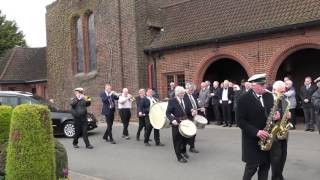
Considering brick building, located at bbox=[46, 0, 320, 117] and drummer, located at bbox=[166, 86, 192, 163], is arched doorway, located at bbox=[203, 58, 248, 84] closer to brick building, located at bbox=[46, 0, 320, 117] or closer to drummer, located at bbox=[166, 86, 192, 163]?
brick building, located at bbox=[46, 0, 320, 117]

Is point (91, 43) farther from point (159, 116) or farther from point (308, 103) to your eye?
Result: point (159, 116)

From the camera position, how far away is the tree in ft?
152

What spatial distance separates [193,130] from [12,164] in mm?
5473

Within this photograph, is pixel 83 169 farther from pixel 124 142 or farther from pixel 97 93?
pixel 97 93

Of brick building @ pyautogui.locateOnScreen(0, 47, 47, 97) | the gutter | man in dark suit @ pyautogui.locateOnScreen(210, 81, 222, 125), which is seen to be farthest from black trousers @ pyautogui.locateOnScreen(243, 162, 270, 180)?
brick building @ pyautogui.locateOnScreen(0, 47, 47, 97)

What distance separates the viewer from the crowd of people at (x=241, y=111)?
7191 mm

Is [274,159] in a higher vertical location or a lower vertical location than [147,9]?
lower

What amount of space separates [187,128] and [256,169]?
3748 millimetres

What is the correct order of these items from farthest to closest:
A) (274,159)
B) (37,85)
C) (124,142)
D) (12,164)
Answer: (37,85) → (124,142) → (274,159) → (12,164)

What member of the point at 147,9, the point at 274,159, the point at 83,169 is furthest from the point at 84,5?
the point at 274,159

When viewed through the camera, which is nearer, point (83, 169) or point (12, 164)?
point (12, 164)

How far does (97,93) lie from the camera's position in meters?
25.4

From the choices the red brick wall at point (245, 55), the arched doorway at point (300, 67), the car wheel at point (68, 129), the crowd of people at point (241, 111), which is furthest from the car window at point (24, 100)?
the arched doorway at point (300, 67)

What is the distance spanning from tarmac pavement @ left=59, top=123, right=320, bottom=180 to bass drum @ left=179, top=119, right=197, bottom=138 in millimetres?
675
